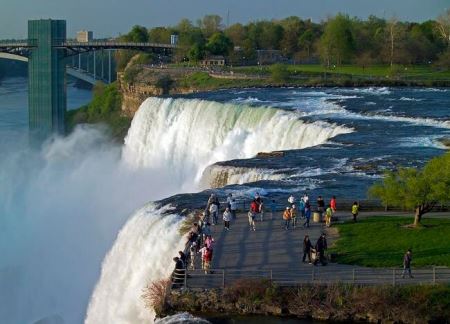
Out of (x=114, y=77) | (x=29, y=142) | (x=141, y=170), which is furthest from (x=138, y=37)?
(x=141, y=170)

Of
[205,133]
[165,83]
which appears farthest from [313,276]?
[165,83]

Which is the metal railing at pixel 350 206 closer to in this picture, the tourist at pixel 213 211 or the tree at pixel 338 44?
the tourist at pixel 213 211

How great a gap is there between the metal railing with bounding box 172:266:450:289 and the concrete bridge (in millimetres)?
65183

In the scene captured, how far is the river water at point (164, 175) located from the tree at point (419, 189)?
3.32 meters

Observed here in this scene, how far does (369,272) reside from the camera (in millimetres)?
21234

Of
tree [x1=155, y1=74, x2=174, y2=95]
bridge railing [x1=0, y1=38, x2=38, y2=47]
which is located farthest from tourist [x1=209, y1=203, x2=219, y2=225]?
bridge railing [x1=0, y1=38, x2=38, y2=47]

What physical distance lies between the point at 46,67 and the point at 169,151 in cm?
4095

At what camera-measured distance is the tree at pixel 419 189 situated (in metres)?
24.8

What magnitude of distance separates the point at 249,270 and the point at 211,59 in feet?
241

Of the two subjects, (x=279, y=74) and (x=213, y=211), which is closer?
(x=213, y=211)

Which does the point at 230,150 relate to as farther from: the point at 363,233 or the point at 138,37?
the point at 138,37

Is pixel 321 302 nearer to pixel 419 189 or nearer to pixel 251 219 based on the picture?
pixel 251 219

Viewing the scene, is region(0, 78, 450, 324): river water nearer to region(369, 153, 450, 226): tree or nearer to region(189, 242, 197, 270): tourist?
region(189, 242, 197, 270): tourist

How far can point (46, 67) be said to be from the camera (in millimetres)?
88375
